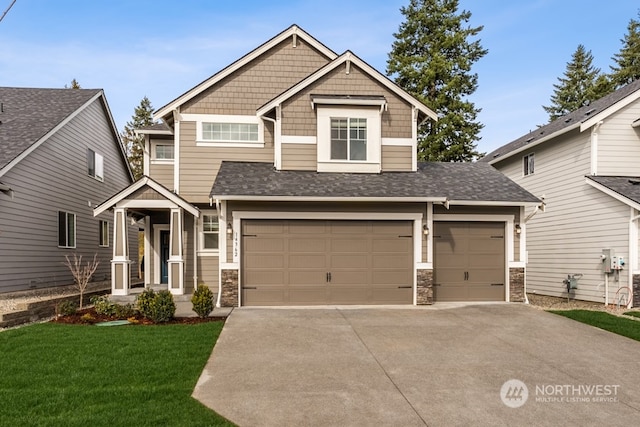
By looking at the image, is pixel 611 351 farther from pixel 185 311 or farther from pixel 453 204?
pixel 185 311

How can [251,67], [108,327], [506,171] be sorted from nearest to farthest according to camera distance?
[108,327] → [251,67] → [506,171]

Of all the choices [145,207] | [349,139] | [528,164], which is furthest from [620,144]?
[145,207]

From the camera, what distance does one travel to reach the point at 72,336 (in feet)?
28.3

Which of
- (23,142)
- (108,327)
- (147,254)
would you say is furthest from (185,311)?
(23,142)

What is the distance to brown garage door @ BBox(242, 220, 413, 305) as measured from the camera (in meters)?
12.6

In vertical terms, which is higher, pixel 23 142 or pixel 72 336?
pixel 23 142

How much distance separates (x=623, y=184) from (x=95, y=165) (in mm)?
20045

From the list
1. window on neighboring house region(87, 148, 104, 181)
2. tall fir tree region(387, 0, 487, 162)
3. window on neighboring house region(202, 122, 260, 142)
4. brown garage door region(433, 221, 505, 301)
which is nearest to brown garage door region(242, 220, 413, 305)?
brown garage door region(433, 221, 505, 301)

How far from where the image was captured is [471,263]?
13.6 meters

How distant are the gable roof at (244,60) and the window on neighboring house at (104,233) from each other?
789cm

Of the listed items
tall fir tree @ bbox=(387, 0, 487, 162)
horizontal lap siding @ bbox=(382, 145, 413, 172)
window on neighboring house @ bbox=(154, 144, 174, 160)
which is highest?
tall fir tree @ bbox=(387, 0, 487, 162)

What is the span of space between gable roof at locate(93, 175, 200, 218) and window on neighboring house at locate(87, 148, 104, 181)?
691 centimetres

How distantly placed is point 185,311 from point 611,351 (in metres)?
9.38

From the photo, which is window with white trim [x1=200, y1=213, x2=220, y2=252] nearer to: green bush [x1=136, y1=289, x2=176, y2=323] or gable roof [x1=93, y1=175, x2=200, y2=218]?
gable roof [x1=93, y1=175, x2=200, y2=218]
